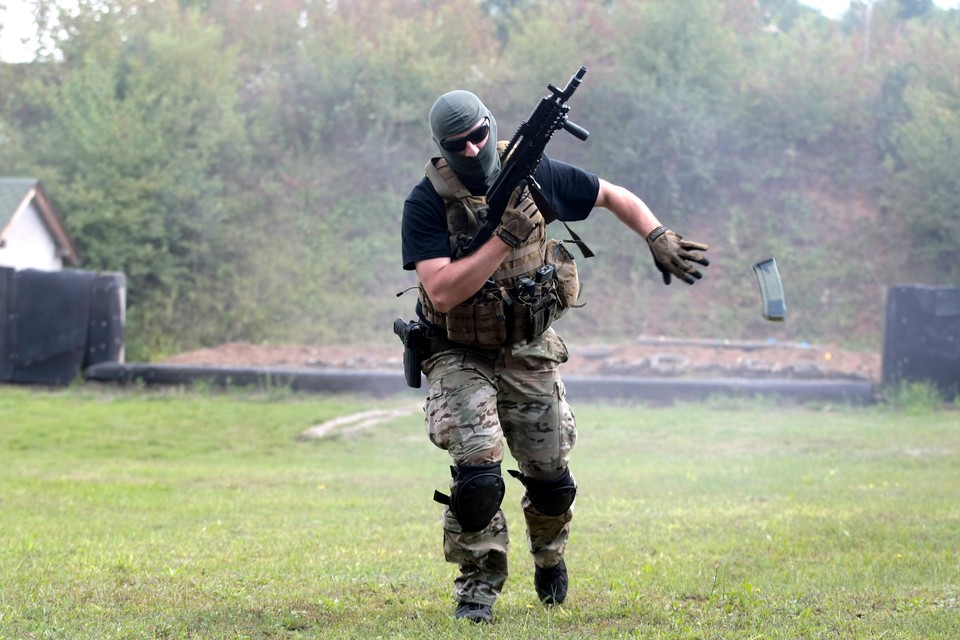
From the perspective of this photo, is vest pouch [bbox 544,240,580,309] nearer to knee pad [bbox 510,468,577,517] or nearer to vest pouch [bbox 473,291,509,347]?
vest pouch [bbox 473,291,509,347]

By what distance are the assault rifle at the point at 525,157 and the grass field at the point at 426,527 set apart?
1.54 metres

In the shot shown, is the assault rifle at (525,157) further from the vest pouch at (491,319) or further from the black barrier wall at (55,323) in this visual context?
the black barrier wall at (55,323)

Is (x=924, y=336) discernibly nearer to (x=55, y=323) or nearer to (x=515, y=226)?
(x=515, y=226)

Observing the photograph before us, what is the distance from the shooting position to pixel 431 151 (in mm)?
26062

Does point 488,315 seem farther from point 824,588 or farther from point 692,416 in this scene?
point 692,416

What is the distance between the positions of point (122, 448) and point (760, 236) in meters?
15.5

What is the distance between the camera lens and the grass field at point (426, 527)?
4.24 metres

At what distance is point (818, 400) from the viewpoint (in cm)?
1530

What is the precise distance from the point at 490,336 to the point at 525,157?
0.72 m

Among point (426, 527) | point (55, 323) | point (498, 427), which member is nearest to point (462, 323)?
point (498, 427)

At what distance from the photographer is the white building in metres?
19.5

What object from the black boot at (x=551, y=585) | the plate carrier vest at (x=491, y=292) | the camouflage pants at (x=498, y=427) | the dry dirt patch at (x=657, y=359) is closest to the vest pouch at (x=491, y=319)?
the plate carrier vest at (x=491, y=292)

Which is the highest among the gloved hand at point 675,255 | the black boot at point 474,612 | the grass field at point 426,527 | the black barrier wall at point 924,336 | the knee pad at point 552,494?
the gloved hand at point 675,255

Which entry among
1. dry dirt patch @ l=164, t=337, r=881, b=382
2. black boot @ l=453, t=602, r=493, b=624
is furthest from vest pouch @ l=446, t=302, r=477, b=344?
dry dirt patch @ l=164, t=337, r=881, b=382
